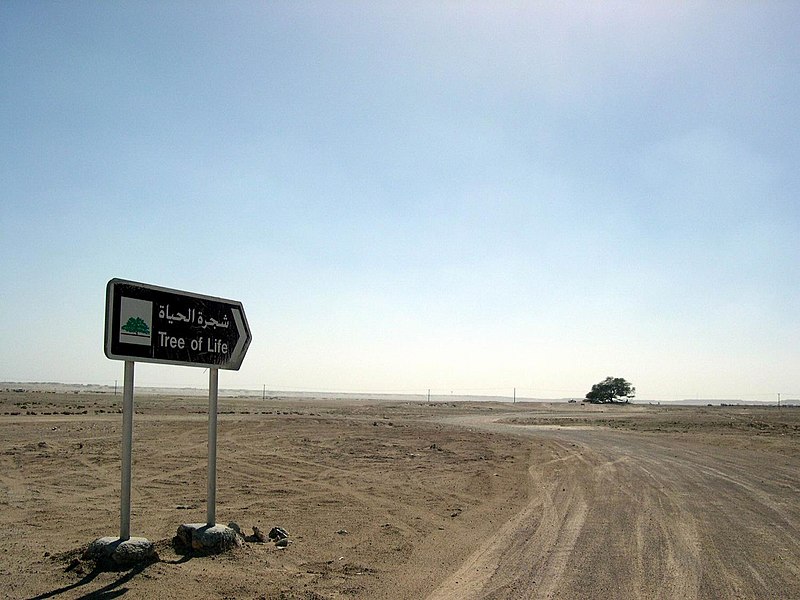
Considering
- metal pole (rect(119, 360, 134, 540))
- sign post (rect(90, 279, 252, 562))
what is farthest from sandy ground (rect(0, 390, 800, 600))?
sign post (rect(90, 279, 252, 562))

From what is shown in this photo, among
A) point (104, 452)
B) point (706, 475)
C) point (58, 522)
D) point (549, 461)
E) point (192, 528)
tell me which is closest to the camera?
point (192, 528)

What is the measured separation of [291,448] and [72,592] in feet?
47.3

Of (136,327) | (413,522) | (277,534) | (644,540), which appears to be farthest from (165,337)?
(644,540)

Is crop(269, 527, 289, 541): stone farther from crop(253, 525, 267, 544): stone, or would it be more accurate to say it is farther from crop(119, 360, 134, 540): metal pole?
crop(119, 360, 134, 540): metal pole

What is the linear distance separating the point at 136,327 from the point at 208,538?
262cm

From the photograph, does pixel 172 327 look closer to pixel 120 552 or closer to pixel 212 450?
pixel 212 450

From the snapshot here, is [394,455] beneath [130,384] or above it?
beneath

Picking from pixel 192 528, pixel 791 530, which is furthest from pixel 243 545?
pixel 791 530

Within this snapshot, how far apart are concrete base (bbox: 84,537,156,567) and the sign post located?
0.04ft

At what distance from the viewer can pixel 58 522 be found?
8.94m

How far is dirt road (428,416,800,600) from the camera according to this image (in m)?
6.52

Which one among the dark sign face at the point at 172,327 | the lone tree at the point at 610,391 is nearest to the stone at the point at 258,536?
the dark sign face at the point at 172,327

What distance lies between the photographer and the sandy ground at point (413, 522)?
6.44 m

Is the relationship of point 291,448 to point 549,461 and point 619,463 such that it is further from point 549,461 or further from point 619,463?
point 619,463
